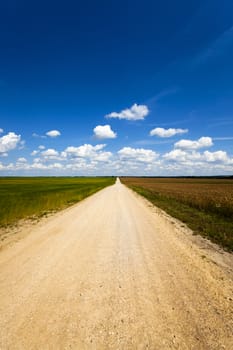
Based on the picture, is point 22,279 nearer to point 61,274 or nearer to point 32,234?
point 61,274

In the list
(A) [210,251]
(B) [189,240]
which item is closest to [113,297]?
(A) [210,251]

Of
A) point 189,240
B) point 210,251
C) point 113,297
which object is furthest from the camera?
point 189,240

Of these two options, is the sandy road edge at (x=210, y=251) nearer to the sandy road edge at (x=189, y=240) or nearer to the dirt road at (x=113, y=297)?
the sandy road edge at (x=189, y=240)

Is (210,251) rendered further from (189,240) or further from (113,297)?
(113,297)

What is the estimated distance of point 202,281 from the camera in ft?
17.2

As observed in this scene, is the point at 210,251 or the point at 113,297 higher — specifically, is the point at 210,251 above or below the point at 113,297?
below

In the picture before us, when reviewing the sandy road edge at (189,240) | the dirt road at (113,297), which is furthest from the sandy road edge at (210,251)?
the dirt road at (113,297)

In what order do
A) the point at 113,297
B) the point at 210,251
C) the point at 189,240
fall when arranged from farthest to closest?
the point at 189,240
the point at 210,251
the point at 113,297

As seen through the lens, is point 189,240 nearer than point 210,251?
No

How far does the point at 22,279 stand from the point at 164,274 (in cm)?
353

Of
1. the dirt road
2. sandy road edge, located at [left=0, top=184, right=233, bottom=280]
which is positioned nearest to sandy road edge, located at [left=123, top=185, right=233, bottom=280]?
sandy road edge, located at [left=0, top=184, right=233, bottom=280]

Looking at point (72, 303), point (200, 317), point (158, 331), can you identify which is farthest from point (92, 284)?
point (200, 317)

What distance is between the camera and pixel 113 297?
4.52 m

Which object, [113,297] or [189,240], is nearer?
[113,297]
